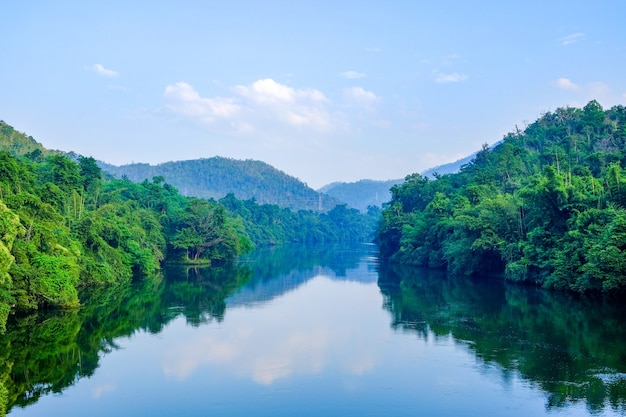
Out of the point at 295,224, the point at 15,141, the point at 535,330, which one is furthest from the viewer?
the point at 295,224

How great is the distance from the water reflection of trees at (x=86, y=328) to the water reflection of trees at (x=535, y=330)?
1059 centimetres

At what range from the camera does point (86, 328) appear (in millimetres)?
25016

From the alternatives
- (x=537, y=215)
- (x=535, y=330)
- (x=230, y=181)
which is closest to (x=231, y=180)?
(x=230, y=181)

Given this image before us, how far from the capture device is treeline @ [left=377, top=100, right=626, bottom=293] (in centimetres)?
3216

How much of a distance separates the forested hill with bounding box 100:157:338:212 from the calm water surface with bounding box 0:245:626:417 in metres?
142

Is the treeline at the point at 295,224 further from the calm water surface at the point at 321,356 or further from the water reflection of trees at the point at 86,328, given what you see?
the calm water surface at the point at 321,356

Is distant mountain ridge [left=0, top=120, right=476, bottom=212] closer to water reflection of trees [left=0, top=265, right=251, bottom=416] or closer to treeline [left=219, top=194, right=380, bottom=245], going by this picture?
treeline [left=219, top=194, right=380, bottom=245]

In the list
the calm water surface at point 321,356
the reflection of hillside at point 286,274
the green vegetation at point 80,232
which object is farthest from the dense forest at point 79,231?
the reflection of hillside at point 286,274

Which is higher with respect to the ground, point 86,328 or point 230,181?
point 230,181

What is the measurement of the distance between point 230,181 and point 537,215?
150 meters

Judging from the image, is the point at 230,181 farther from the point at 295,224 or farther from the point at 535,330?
the point at 535,330

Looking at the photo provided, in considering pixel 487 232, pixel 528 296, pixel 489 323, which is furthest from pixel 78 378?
pixel 487 232

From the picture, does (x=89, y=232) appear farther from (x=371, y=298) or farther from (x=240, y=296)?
(x=371, y=298)

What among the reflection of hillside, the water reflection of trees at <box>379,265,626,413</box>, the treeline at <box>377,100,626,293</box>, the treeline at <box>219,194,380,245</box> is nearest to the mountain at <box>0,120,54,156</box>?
the treeline at <box>219,194,380,245</box>
